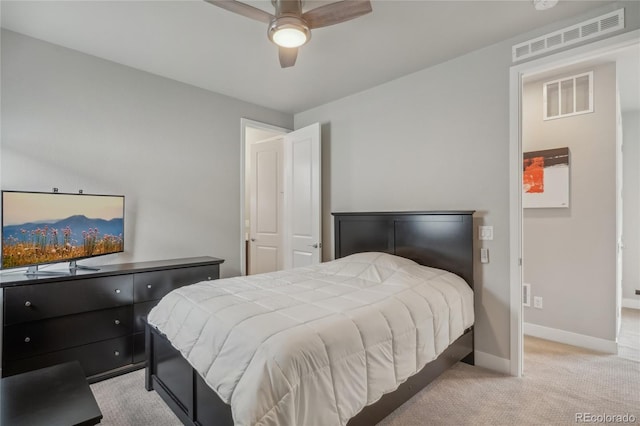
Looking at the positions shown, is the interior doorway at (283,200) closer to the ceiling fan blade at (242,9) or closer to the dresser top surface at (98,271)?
the dresser top surface at (98,271)

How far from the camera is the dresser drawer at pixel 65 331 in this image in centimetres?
215

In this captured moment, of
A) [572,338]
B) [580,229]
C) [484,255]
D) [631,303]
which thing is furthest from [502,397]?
[631,303]

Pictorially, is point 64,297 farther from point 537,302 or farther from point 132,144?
point 537,302

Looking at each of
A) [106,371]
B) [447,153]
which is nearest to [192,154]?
[106,371]

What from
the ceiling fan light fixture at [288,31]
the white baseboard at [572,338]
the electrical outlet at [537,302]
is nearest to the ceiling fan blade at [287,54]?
the ceiling fan light fixture at [288,31]

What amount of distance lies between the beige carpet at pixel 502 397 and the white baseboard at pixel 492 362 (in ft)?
0.23

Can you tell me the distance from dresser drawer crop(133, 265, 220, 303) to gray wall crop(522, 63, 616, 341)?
359cm

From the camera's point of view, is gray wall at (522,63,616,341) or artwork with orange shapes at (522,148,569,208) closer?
gray wall at (522,63,616,341)

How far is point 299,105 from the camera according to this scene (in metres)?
4.20

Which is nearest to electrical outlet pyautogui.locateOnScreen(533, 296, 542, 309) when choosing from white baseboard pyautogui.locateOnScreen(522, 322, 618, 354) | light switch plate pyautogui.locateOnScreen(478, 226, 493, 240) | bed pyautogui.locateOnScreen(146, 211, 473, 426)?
white baseboard pyautogui.locateOnScreen(522, 322, 618, 354)

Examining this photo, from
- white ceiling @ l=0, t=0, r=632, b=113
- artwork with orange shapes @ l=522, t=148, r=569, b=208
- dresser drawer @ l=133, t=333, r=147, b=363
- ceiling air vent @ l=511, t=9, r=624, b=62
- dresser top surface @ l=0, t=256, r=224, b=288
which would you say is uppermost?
white ceiling @ l=0, t=0, r=632, b=113

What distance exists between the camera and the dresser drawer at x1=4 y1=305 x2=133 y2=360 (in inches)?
84.8
